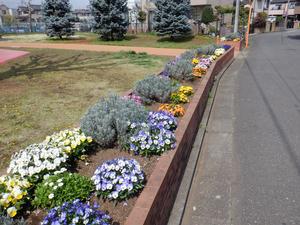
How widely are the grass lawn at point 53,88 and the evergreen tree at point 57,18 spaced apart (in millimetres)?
12761

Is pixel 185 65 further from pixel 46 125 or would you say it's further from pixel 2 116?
pixel 2 116

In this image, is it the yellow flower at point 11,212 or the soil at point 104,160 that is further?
the soil at point 104,160

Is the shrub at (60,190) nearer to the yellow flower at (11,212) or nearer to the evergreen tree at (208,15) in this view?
the yellow flower at (11,212)

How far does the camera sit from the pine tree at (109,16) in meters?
24.4

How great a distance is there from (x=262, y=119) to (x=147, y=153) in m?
4.15

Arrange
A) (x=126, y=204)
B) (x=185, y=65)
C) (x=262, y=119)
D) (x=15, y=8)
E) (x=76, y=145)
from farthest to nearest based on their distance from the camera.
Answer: (x=15, y=8), (x=185, y=65), (x=262, y=119), (x=76, y=145), (x=126, y=204)

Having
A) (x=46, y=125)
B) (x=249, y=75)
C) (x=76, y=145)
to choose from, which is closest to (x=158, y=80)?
(x=46, y=125)

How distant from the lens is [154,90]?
630 centimetres

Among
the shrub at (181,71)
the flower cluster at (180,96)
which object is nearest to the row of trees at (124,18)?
the shrub at (181,71)

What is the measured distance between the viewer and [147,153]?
13.2 ft

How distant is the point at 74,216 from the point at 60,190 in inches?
20.3

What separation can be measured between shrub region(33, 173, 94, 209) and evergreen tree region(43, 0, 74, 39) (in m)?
27.6

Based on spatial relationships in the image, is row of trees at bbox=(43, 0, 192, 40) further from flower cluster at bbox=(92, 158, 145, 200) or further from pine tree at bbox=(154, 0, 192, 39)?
flower cluster at bbox=(92, 158, 145, 200)

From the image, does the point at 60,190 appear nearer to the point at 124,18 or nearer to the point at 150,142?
the point at 150,142
